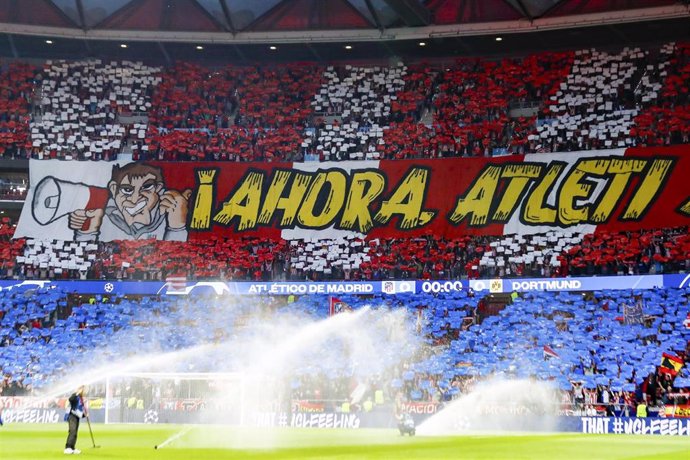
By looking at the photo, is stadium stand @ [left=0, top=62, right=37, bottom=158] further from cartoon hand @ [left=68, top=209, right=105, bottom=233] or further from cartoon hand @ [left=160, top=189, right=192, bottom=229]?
cartoon hand @ [left=160, top=189, right=192, bottom=229]

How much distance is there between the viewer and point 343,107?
56.7 meters

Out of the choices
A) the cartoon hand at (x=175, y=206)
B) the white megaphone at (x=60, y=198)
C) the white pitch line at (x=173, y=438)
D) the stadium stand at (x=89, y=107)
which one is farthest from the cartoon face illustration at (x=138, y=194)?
the white pitch line at (x=173, y=438)

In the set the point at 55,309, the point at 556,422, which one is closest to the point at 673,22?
the point at 556,422

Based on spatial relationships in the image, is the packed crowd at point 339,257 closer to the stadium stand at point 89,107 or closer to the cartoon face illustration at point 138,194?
the cartoon face illustration at point 138,194

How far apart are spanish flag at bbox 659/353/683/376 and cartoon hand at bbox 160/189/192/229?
87.7 ft

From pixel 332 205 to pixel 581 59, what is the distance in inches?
651

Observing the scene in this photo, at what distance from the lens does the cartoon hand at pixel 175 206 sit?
175ft

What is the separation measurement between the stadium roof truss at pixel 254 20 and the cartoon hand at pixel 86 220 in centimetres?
1018

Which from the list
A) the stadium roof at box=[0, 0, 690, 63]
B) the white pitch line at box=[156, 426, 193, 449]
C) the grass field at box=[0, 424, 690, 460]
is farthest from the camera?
the stadium roof at box=[0, 0, 690, 63]

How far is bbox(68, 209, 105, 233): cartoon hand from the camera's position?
52844mm

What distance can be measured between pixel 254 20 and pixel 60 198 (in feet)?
48.6

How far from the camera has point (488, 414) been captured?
118ft

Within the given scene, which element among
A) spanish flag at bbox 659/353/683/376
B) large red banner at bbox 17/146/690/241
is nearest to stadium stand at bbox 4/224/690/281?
large red banner at bbox 17/146/690/241

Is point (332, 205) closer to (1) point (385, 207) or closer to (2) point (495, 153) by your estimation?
(1) point (385, 207)
